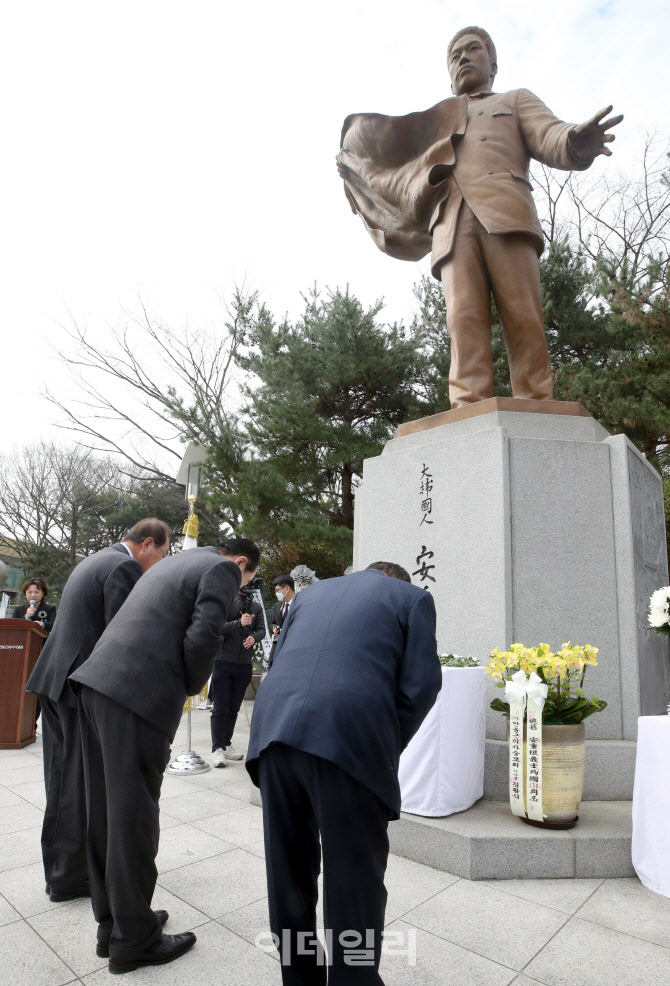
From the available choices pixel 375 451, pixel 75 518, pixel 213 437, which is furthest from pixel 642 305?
pixel 75 518

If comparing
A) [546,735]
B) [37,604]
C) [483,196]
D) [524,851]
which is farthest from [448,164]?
[37,604]

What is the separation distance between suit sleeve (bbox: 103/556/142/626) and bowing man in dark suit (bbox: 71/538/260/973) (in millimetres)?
307

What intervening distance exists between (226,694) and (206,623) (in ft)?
11.4

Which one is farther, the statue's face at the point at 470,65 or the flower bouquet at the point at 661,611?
the statue's face at the point at 470,65

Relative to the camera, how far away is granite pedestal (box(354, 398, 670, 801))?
12.2ft

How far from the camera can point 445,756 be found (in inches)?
123

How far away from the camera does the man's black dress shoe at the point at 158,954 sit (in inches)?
82.3

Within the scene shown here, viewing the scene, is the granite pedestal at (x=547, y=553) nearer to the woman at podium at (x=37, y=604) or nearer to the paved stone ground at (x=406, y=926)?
the paved stone ground at (x=406, y=926)

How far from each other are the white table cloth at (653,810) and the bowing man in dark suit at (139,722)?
191 cm

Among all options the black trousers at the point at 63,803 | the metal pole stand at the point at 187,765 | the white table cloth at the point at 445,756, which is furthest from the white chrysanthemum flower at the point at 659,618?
the metal pole stand at the point at 187,765

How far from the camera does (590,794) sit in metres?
3.45

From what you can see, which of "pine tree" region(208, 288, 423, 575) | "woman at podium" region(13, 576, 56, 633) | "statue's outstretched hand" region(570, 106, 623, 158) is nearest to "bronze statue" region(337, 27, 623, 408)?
"statue's outstretched hand" region(570, 106, 623, 158)

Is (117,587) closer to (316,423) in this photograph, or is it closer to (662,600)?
(662,600)

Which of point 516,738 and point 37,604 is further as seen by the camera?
point 37,604
